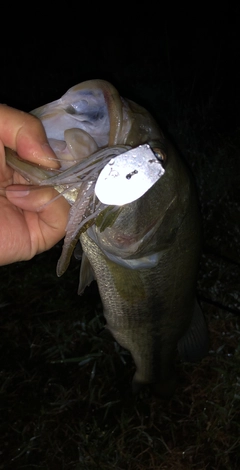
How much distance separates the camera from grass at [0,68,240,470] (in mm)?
3529

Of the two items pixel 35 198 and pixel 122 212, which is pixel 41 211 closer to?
pixel 35 198

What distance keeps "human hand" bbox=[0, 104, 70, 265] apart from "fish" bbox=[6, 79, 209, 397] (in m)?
0.06

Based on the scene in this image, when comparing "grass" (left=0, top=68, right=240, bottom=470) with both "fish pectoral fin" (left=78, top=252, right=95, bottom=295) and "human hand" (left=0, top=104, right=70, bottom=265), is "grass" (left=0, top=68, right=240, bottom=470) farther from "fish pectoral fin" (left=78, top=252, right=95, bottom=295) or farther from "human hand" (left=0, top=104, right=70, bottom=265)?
"human hand" (left=0, top=104, right=70, bottom=265)

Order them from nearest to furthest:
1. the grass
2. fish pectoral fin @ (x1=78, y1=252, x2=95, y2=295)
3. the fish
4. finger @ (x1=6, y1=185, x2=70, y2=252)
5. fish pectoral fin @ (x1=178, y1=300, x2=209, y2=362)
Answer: the fish, finger @ (x1=6, y1=185, x2=70, y2=252), fish pectoral fin @ (x1=78, y1=252, x2=95, y2=295), fish pectoral fin @ (x1=178, y1=300, x2=209, y2=362), the grass

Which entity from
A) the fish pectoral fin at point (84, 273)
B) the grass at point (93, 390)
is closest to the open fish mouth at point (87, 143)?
the fish pectoral fin at point (84, 273)

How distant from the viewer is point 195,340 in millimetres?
2785

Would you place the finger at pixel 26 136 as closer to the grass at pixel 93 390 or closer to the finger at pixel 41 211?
the finger at pixel 41 211

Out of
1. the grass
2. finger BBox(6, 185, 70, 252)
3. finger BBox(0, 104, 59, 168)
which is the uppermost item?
finger BBox(0, 104, 59, 168)

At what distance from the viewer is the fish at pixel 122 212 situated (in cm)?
152

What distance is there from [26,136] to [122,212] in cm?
44

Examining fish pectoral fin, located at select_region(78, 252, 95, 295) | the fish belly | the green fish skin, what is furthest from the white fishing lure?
fish pectoral fin, located at select_region(78, 252, 95, 295)

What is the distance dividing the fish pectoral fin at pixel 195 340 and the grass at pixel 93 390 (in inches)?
26.6

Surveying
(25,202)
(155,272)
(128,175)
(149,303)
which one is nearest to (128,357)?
(149,303)

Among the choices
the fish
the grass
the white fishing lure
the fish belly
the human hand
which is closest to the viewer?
the white fishing lure
